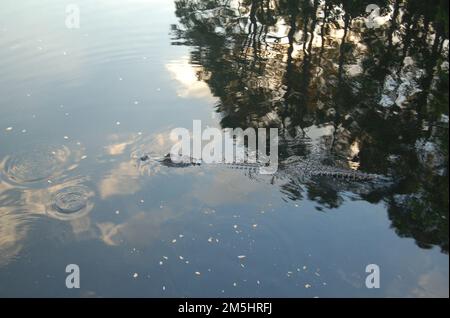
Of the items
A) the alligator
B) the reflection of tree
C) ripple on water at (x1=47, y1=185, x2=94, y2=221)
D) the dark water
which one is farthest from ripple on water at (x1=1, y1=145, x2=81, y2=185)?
the reflection of tree

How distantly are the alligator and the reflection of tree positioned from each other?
316mm

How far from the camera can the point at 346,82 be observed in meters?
13.4

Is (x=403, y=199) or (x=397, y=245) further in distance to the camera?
(x=403, y=199)

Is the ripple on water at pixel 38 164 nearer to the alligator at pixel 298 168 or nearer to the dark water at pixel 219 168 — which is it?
the dark water at pixel 219 168

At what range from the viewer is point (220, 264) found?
786 centimetres

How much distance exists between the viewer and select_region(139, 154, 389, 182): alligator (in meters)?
9.54

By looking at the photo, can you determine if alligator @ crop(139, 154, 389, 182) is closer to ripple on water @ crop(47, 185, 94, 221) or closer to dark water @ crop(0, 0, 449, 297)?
dark water @ crop(0, 0, 449, 297)

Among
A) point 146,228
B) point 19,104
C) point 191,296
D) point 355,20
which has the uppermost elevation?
point 355,20

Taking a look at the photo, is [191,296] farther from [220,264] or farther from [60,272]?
[60,272]

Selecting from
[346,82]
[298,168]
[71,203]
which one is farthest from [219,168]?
[346,82]

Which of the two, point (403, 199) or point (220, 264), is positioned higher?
point (403, 199)

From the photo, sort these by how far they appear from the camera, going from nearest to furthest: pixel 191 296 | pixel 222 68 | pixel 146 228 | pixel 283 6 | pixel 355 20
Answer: pixel 191 296 < pixel 146 228 < pixel 222 68 < pixel 355 20 < pixel 283 6

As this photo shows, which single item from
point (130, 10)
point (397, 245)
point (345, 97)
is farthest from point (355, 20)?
point (397, 245)

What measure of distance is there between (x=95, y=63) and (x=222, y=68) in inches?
183
